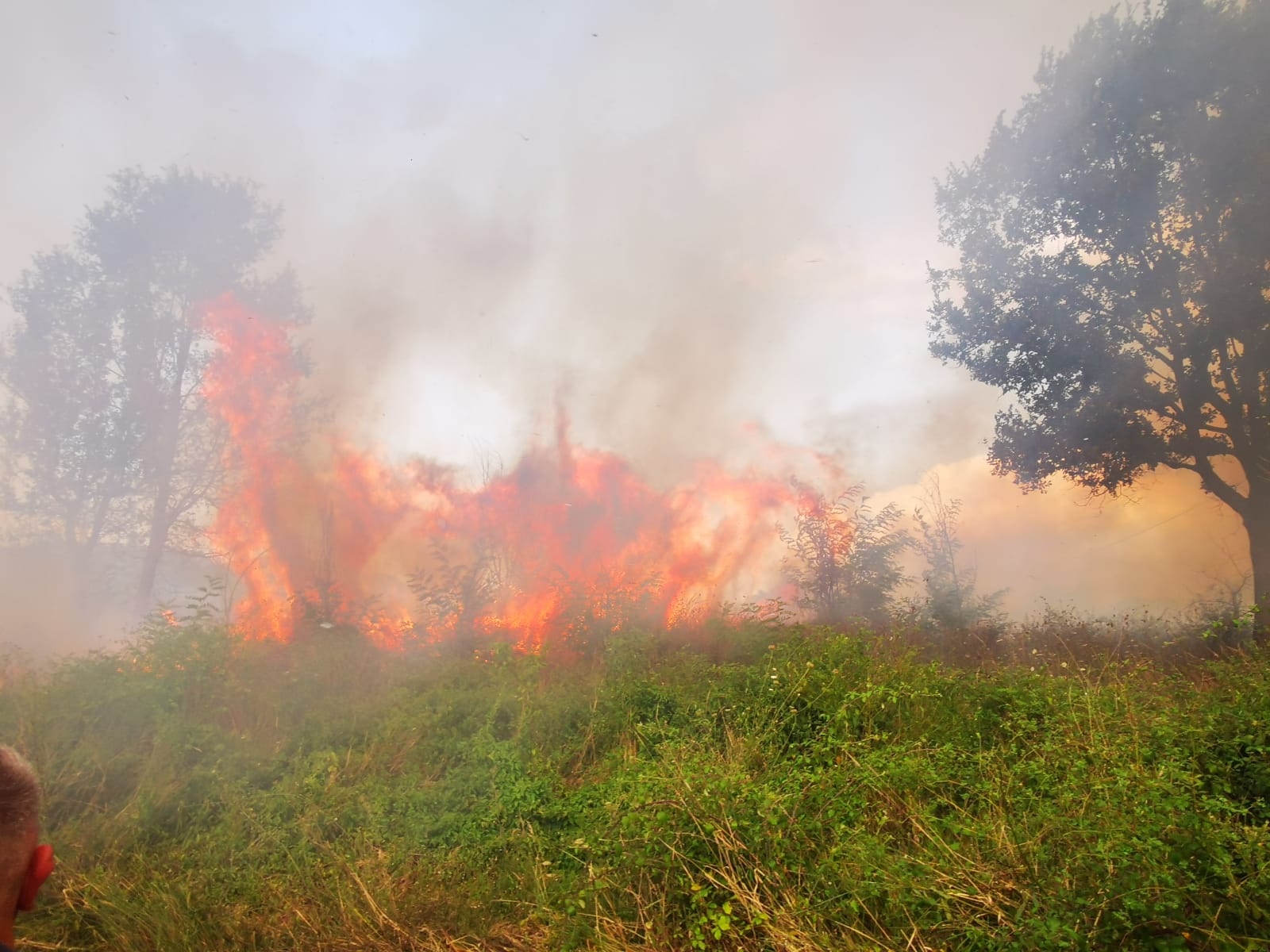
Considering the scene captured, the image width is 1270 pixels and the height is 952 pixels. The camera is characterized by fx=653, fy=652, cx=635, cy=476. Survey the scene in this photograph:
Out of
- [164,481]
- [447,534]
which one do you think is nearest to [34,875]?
[447,534]

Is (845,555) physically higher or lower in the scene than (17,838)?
higher

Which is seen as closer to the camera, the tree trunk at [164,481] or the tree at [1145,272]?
the tree at [1145,272]

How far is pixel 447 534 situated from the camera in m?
15.3

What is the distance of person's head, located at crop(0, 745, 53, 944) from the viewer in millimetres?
1773

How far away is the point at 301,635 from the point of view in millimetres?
12453

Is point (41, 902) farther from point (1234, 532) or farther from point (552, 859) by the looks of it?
point (1234, 532)

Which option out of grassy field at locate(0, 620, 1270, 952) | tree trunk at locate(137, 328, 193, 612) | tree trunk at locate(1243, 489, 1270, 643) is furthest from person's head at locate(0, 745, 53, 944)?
tree trunk at locate(137, 328, 193, 612)

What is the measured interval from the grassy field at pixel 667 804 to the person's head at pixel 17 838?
306cm

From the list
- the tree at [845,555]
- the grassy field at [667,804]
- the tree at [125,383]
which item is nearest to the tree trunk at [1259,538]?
the grassy field at [667,804]

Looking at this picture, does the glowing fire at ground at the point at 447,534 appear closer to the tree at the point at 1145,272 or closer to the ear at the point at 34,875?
the tree at the point at 1145,272

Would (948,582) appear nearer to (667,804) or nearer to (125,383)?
(667,804)

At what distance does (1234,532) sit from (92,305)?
26749 millimetres

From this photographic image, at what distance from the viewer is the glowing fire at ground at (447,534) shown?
1334 centimetres

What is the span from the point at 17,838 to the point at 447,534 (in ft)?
45.0
